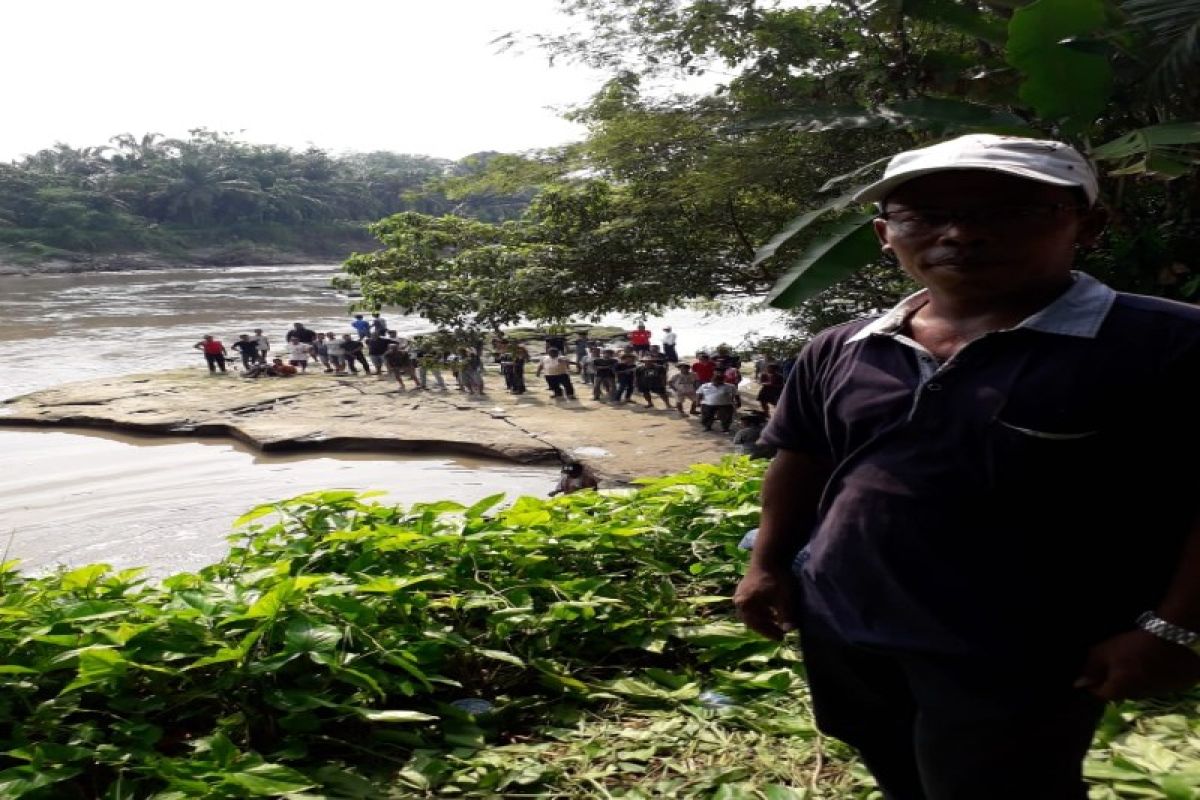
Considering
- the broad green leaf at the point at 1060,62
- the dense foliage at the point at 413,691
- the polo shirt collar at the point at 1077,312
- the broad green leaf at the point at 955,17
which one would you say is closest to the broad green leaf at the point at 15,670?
the dense foliage at the point at 413,691

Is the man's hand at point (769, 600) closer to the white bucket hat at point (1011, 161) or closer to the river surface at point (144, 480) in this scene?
the white bucket hat at point (1011, 161)

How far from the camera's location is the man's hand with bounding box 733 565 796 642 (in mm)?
1706

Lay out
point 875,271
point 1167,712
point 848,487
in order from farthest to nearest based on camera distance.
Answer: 1. point 875,271
2. point 1167,712
3. point 848,487

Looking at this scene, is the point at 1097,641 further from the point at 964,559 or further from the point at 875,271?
the point at 875,271

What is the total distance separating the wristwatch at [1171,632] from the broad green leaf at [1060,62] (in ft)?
10.8

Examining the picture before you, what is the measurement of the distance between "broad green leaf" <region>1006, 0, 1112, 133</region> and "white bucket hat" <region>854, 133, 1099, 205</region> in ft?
9.51

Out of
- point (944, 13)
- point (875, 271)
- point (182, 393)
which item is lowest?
point (182, 393)

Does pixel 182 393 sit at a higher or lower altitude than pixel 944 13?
lower

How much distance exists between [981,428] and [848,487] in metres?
0.24

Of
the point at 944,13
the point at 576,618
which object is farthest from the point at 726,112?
the point at 576,618

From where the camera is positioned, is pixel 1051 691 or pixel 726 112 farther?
pixel 726 112

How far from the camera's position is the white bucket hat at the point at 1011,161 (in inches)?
51.0

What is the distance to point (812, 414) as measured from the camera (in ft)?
5.25

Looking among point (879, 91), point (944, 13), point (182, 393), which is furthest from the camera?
point (182, 393)
